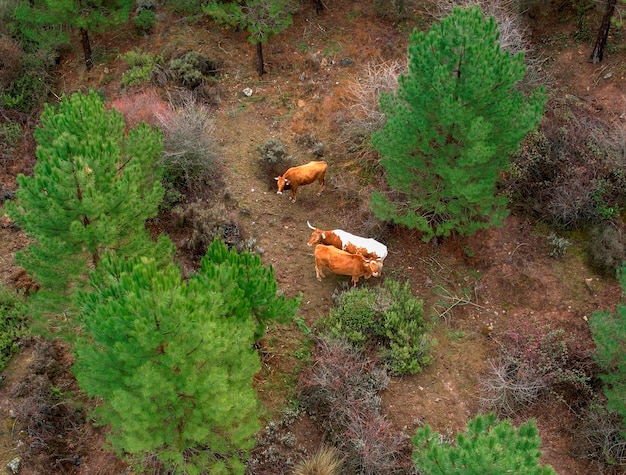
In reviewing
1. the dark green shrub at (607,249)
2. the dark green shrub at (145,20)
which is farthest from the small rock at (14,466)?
the dark green shrub at (145,20)

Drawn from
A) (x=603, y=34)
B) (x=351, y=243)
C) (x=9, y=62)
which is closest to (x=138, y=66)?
(x=9, y=62)

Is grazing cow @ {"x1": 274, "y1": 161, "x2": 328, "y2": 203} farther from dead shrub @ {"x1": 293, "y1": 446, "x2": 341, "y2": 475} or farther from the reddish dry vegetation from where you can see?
dead shrub @ {"x1": 293, "y1": 446, "x2": 341, "y2": 475}

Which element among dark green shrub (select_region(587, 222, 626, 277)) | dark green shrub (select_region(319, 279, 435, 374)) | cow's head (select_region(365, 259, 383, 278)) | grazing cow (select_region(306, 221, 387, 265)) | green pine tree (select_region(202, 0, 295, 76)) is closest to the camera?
dark green shrub (select_region(319, 279, 435, 374))

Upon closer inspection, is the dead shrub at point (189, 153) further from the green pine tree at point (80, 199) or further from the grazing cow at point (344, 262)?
the grazing cow at point (344, 262)

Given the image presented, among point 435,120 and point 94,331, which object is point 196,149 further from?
point 94,331

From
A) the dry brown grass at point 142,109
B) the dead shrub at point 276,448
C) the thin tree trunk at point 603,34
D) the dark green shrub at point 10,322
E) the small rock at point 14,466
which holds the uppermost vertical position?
the thin tree trunk at point 603,34

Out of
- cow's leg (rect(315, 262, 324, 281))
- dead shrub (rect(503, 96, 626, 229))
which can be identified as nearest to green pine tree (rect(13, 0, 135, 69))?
cow's leg (rect(315, 262, 324, 281))
